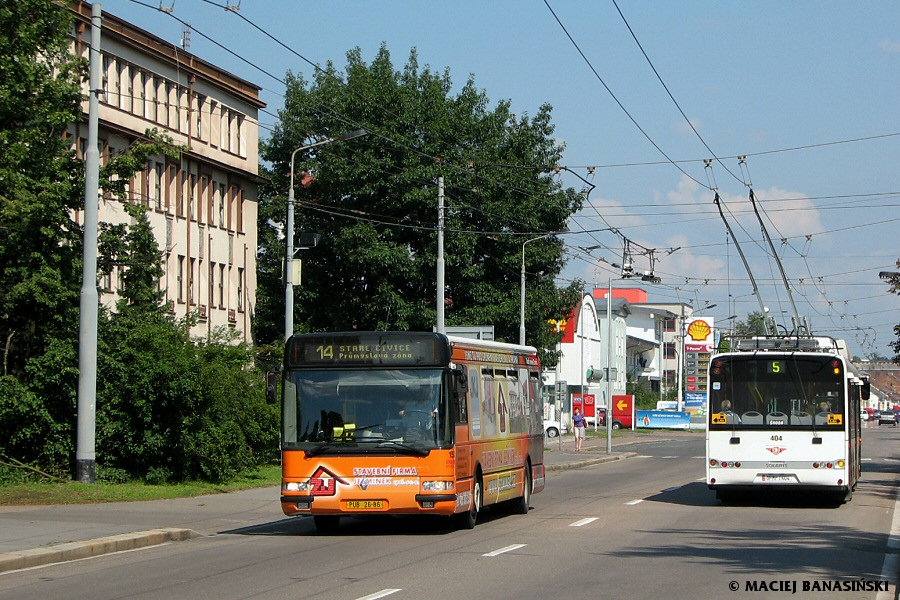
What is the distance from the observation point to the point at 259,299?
55.0m

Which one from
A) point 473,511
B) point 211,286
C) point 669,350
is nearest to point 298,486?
point 473,511

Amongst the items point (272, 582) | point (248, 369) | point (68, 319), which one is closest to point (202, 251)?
point (248, 369)

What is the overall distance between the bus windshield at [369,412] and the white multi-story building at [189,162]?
2258 cm

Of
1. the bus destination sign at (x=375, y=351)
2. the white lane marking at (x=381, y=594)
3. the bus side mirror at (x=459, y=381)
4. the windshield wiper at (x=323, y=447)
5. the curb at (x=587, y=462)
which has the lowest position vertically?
the curb at (x=587, y=462)

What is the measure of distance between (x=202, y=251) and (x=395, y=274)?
8.49 m

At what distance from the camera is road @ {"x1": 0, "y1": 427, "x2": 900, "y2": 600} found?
11.8m

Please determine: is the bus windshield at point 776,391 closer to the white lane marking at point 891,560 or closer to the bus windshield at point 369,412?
the white lane marking at point 891,560

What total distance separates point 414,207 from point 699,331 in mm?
82381

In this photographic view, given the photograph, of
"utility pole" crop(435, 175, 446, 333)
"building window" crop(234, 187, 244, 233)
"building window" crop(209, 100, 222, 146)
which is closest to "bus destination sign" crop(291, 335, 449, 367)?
"utility pole" crop(435, 175, 446, 333)

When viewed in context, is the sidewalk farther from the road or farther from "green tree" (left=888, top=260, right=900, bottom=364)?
"green tree" (left=888, top=260, right=900, bottom=364)

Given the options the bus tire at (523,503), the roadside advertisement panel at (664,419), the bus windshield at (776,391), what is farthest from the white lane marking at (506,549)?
the roadside advertisement panel at (664,419)

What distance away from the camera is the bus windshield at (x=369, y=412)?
667 inches

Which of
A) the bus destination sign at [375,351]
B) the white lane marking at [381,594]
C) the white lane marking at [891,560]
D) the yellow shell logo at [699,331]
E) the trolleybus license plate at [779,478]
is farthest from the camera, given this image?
the yellow shell logo at [699,331]

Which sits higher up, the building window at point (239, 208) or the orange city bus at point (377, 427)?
the building window at point (239, 208)
